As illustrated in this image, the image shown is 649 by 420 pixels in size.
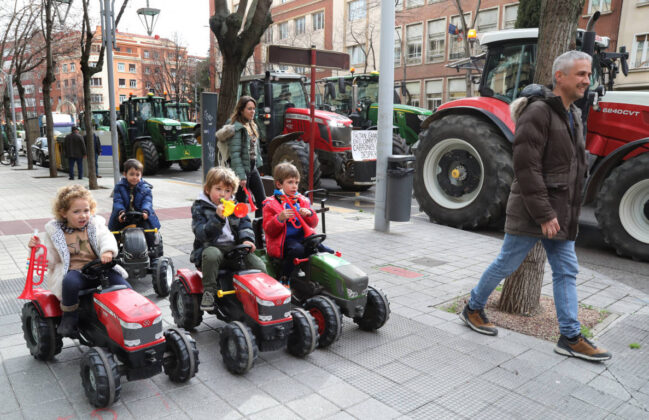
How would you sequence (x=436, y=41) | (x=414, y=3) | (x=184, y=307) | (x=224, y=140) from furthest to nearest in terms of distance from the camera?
(x=414, y=3), (x=436, y=41), (x=224, y=140), (x=184, y=307)

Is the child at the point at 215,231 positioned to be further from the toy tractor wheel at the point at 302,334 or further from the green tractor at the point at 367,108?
the green tractor at the point at 367,108

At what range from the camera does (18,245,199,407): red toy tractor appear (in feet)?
9.16

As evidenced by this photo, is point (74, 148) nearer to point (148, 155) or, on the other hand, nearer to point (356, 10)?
point (148, 155)

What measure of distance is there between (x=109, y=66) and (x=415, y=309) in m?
10.3

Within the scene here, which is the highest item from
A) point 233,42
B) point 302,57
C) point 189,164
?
point 233,42

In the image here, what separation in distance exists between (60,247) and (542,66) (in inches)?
151

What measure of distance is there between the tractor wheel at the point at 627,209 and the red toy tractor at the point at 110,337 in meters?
5.85

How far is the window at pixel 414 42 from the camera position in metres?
36.2

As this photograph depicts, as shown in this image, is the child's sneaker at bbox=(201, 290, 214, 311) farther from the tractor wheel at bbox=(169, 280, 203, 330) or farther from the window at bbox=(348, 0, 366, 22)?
the window at bbox=(348, 0, 366, 22)

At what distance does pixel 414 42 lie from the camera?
36.8 meters

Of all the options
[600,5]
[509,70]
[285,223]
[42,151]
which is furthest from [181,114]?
[600,5]

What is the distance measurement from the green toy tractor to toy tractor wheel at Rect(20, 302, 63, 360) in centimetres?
154

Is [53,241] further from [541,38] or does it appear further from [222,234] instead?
[541,38]

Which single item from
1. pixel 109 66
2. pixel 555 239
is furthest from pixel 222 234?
pixel 109 66
